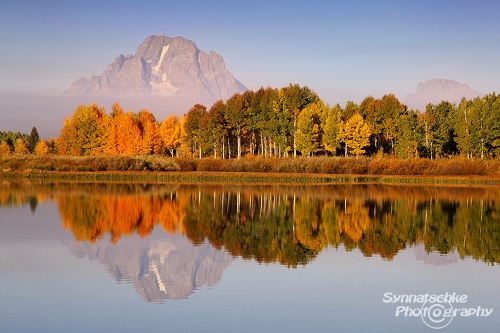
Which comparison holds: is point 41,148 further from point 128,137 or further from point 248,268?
point 248,268

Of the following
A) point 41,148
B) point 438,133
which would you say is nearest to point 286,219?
point 438,133

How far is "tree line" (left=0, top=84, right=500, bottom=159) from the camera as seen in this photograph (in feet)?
252

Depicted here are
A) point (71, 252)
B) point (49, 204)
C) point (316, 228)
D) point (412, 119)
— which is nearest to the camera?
point (71, 252)

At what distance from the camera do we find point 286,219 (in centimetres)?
3066

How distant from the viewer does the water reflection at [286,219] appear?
22.9 meters

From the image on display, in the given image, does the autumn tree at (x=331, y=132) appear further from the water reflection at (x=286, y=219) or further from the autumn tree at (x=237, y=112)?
the water reflection at (x=286, y=219)

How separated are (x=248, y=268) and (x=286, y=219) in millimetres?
11788

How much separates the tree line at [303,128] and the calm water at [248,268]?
41.5 m

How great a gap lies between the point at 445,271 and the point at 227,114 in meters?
70.9

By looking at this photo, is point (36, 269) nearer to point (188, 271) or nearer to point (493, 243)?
point (188, 271)

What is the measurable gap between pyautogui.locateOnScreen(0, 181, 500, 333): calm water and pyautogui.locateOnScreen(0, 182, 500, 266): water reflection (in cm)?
11

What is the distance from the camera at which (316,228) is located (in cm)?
2764

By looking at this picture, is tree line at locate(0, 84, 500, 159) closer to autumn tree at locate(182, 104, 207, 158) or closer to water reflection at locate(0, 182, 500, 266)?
autumn tree at locate(182, 104, 207, 158)

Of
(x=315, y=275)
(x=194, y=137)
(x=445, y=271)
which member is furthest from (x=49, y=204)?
(x=194, y=137)
